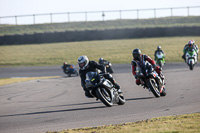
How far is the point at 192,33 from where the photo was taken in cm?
4134

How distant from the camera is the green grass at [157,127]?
7027mm

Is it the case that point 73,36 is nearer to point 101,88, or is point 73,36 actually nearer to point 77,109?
point 77,109

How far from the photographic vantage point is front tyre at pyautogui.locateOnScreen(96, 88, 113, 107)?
10273 millimetres

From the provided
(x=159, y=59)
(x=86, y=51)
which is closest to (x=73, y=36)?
(x=86, y=51)

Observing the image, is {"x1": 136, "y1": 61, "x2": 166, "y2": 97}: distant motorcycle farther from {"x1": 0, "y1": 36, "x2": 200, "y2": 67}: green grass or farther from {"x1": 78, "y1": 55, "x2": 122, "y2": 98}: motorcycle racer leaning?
{"x1": 0, "y1": 36, "x2": 200, "y2": 67}: green grass

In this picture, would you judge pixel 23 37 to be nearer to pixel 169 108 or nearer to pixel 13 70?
pixel 13 70

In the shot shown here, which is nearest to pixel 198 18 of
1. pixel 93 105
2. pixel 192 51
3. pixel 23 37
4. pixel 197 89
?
pixel 23 37

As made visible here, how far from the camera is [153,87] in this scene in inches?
464

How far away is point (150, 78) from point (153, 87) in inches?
11.0

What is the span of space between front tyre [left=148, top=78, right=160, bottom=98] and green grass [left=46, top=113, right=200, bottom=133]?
3499 mm

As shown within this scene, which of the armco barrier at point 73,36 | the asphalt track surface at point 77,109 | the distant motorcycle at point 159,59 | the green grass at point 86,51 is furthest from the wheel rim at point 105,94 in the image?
the armco barrier at point 73,36

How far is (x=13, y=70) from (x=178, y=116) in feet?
84.9

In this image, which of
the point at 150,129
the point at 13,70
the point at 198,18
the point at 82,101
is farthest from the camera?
the point at 198,18

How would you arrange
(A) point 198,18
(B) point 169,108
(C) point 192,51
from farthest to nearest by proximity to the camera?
(A) point 198,18 < (C) point 192,51 < (B) point 169,108
